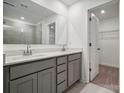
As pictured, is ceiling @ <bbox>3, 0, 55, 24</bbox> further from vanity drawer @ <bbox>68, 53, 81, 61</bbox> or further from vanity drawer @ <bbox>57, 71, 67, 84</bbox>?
vanity drawer @ <bbox>57, 71, 67, 84</bbox>

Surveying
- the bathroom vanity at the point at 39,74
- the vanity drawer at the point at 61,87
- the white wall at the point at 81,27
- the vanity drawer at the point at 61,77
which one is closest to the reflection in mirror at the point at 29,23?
the white wall at the point at 81,27

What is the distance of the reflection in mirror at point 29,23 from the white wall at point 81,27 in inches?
19.2

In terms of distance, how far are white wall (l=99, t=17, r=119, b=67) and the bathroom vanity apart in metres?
3.08

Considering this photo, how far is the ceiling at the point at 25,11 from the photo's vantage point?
1391mm

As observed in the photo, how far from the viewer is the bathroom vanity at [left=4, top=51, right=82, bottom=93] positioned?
89 cm

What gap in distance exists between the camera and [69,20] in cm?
274

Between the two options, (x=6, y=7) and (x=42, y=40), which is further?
(x=42, y=40)

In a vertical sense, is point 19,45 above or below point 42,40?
below

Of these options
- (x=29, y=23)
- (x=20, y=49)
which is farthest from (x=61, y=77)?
(x=29, y=23)

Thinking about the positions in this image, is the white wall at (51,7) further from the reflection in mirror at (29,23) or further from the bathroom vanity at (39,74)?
the bathroom vanity at (39,74)

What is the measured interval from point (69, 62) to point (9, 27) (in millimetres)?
1390

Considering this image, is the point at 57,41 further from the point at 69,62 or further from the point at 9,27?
the point at 9,27

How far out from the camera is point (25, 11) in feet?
5.29
